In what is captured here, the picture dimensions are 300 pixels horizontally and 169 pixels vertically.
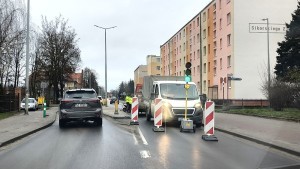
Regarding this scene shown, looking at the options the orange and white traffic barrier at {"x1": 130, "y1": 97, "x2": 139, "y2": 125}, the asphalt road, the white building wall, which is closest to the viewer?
the asphalt road

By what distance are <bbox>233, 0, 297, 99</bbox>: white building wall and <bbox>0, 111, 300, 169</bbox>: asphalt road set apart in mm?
39090

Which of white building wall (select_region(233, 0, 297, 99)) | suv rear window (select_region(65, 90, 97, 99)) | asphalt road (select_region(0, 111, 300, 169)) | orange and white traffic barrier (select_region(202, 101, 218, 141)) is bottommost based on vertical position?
asphalt road (select_region(0, 111, 300, 169))

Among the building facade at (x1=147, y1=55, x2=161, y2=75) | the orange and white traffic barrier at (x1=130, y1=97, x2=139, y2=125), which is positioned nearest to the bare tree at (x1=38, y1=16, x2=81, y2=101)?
the orange and white traffic barrier at (x1=130, y1=97, x2=139, y2=125)

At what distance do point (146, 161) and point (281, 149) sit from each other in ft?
14.0

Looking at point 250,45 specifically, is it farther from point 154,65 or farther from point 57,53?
point 154,65

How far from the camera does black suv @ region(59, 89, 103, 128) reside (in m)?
17.7

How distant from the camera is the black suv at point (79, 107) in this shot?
58.1ft

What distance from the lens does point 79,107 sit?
1775 cm

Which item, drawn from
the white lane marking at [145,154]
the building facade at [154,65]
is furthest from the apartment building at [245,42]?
the building facade at [154,65]

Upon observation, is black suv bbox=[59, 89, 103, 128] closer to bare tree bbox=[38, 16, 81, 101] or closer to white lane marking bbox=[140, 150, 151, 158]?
white lane marking bbox=[140, 150, 151, 158]

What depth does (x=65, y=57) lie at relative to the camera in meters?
60.5

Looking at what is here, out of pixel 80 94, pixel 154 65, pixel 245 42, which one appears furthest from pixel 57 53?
pixel 154 65

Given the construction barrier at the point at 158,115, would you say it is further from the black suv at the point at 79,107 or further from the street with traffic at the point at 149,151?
the black suv at the point at 79,107

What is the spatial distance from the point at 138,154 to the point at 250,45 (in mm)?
45595
